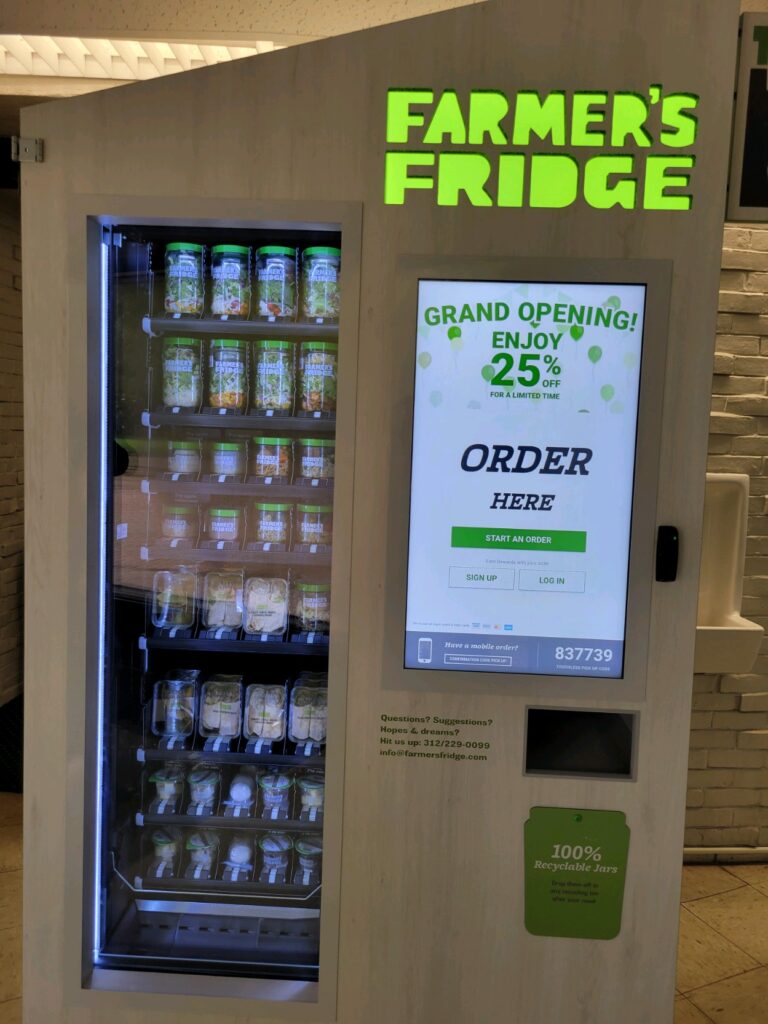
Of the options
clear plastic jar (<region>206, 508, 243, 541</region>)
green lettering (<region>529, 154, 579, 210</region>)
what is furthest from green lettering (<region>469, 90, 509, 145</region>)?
clear plastic jar (<region>206, 508, 243, 541</region>)

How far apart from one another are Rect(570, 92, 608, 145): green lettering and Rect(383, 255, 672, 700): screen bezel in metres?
0.28

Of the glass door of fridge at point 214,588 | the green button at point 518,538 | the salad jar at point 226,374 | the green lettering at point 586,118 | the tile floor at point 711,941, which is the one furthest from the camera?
the tile floor at point 711,941

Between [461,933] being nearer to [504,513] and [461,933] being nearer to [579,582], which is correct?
[579,582]

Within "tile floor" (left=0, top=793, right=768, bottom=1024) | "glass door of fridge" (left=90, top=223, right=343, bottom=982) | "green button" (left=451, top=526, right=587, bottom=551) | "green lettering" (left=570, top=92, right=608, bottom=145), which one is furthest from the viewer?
"tile floor" (left=0, top=793, right=768, bottom=1024)

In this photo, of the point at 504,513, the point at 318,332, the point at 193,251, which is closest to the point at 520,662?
the point at 504,513

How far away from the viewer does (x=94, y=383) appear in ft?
6.58

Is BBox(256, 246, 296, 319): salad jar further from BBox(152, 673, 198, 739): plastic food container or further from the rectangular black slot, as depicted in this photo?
the rectangular black slot

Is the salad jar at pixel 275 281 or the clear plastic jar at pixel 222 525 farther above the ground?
the salad jar at pixel 275 281

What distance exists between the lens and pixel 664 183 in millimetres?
1885

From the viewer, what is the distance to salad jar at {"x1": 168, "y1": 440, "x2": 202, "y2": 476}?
2277mm

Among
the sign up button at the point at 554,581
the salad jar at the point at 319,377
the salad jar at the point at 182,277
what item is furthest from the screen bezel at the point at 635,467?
the salad jar at the point at 182,277

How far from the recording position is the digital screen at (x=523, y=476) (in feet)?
6.35

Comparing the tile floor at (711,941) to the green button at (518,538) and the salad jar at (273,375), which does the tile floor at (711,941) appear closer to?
the green button at (518,538)

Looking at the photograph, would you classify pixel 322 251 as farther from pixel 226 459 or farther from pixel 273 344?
pixel 226 459
